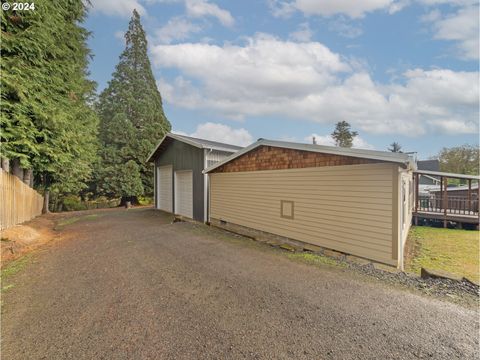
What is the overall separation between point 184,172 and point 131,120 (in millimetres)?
9451

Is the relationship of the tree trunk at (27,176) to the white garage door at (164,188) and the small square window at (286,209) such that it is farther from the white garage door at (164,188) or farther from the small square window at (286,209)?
the small square window at (286,209)

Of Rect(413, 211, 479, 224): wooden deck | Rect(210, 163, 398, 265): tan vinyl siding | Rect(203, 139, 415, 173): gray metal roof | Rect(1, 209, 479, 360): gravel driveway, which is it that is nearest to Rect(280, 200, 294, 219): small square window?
Rect(210, 163, 398, 265): tan vinyl siding

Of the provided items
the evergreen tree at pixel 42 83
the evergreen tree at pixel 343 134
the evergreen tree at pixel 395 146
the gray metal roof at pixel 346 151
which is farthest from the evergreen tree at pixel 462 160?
the evergreen tree at pixel 42 83

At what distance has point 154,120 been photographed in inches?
714

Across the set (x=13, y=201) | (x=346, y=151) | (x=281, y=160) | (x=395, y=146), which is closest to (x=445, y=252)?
(x=346, y=151)

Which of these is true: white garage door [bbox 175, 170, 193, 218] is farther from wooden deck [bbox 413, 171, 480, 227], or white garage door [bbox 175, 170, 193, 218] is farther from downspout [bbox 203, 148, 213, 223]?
wooden deck [bbox 413, 171, 480, 227]

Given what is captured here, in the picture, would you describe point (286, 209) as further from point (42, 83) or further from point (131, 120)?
point (131, 120)

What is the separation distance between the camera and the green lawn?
18.4 ft

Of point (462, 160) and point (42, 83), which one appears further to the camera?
point (462, 160)

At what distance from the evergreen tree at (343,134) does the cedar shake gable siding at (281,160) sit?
33.9 metres

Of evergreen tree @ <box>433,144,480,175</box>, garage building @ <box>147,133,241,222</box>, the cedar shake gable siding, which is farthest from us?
evergreen tree @ <box>433,144,480,175</box>

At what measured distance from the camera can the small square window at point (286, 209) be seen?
6.48 meters

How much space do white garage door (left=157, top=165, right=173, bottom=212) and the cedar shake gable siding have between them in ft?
16.7

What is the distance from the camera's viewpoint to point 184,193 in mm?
11422
